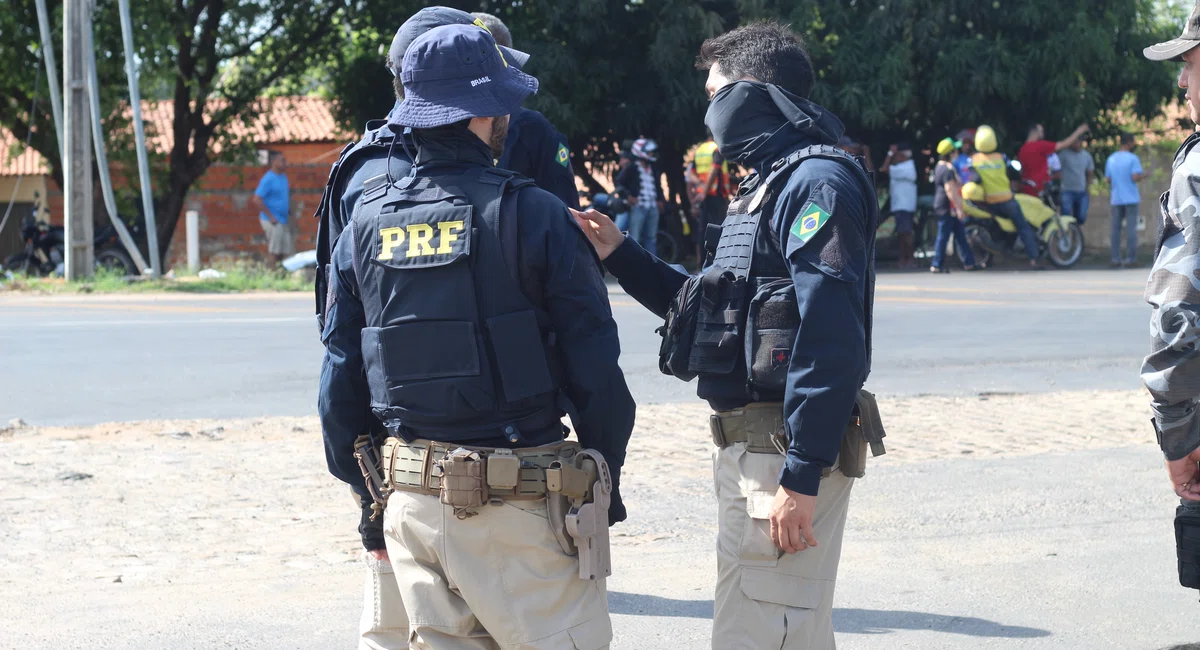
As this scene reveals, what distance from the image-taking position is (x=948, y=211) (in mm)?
18625

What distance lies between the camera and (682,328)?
10.8ft

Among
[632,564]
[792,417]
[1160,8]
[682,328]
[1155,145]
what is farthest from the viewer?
[1160,8]

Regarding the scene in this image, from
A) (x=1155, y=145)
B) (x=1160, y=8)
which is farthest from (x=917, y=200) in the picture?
(x=1160, y=8)

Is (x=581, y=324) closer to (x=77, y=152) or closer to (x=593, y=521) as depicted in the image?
(x=593, y=521)

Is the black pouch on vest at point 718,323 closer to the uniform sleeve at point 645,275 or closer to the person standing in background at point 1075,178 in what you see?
the uniform sleeve at point 645,275

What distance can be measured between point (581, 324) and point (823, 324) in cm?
56

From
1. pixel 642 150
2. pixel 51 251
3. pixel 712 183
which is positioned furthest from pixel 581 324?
pixel 51 251

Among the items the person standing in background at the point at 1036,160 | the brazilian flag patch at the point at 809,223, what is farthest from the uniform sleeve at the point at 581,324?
the person standing in background at the point at 1036,160

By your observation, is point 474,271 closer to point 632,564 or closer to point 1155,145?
point 632,564

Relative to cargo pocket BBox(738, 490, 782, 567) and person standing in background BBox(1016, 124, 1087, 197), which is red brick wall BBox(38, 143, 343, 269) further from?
cargo pocket BBox(738, 490, 782, 567)

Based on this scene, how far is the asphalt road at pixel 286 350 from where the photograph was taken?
8930mm

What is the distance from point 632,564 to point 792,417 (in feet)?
8.08

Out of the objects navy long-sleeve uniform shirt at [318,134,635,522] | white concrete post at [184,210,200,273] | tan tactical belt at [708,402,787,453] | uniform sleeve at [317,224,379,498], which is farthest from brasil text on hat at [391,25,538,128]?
white concrete post at [184,210,200,273]

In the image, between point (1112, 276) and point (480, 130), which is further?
point (1112, 276)
